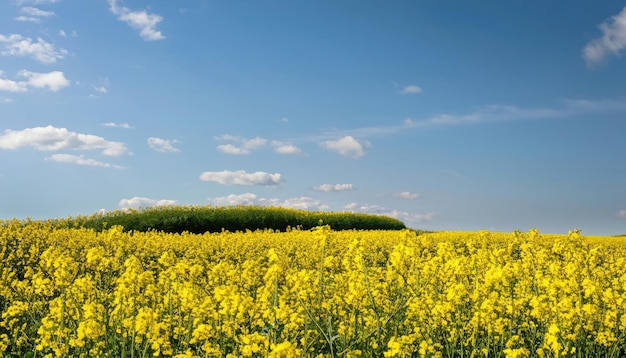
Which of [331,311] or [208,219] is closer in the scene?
[331,311]

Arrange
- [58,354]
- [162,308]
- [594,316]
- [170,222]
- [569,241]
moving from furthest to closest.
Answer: [170,222] < [569,241] < [162,308] < [594,316] < [58,354]

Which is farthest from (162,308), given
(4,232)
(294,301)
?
(4,232)

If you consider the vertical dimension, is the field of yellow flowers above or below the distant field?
below

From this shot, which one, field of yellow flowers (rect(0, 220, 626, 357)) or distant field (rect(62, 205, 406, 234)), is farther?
distant field (rect(62, 205, 406, 234))

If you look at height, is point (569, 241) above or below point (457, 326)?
above

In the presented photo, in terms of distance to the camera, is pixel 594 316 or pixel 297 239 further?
pixel 297 239

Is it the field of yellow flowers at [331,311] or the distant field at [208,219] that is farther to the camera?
the distant field at [208,219]

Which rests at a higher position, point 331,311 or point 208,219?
point 208,219

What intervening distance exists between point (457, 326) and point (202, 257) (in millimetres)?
7015

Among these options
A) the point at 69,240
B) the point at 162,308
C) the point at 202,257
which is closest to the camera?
the point at 162,308

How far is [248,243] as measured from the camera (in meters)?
14.6

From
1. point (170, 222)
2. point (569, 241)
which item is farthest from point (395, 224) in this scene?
point (569, 241)

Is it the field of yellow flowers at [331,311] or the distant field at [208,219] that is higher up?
the distant field at [208,219]

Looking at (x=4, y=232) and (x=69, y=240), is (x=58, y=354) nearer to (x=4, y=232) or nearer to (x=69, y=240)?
(x=69, y=240)
